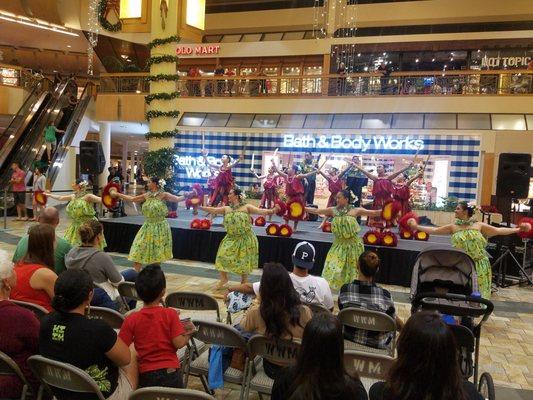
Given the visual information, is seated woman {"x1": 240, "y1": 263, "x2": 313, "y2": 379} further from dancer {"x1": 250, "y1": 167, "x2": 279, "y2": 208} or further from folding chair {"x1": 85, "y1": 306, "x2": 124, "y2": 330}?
dancer {"x1": 250, "y1": 167, "x2": 279, "y2": 208}

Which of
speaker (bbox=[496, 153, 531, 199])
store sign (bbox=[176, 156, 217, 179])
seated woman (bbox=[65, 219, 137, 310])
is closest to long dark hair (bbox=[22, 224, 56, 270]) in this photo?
seated woman (bbox=[65, 219, 137, 310])

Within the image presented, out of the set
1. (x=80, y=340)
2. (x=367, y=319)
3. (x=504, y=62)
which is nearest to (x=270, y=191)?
(x=367, y=319)

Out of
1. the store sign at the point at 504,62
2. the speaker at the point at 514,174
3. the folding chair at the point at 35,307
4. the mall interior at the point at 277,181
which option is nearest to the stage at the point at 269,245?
the mall interior at the point at 277,181

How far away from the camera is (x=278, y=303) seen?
2.91 meters

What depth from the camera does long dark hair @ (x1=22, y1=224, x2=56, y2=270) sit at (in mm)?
3582

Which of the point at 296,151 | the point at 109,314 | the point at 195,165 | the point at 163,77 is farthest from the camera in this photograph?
the point at 195,165

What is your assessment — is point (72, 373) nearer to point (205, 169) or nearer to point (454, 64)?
point (205, 169)

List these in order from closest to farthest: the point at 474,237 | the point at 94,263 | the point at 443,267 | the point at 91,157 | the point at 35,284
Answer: the point at 35,284
the point at 94,263
the point at 443,267
the point at 474,237
the point at 91,157

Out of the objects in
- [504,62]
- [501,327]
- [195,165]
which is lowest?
[501,327]

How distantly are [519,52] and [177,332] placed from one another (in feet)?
67.2

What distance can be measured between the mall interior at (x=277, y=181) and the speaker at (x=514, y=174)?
4 cm

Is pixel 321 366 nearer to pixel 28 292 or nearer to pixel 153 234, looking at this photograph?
pixel 28 292

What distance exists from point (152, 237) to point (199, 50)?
1580cm

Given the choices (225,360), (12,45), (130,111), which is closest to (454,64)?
(130,111)
